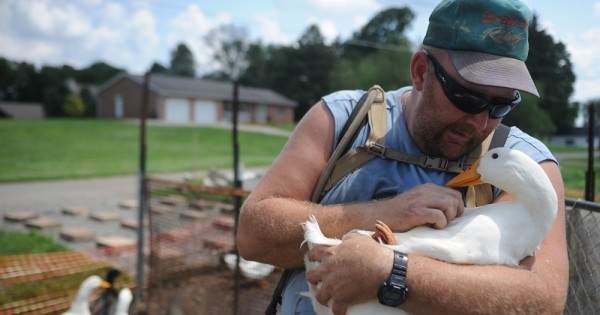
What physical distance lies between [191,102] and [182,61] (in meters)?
60.8

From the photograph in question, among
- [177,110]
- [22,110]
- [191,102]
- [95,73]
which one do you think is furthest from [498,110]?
[95,73]

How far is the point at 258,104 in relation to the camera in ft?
166

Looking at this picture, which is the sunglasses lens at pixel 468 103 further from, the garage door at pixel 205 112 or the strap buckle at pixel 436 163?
the garage door at pixel 205 112

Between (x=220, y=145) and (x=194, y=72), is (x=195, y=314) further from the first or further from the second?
(x=194, y=72)

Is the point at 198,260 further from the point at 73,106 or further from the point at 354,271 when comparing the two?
the point at 73,106

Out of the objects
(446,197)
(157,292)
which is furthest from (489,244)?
(157,292)

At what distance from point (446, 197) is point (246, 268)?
3.99 metres

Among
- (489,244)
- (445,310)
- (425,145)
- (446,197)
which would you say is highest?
(425,145)

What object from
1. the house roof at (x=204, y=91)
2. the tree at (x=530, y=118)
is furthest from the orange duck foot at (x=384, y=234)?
the house roof at (x=204, y=91)

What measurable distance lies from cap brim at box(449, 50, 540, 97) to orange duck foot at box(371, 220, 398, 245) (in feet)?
2.14

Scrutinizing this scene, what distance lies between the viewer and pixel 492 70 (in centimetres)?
173

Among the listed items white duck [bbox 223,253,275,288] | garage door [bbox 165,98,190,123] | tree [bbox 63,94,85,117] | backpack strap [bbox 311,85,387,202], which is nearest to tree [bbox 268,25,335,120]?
garage door [bbox 165,98,190,123]

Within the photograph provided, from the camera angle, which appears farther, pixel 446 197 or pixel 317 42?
pixel 317 42

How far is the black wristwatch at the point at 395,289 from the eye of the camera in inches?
59.6
